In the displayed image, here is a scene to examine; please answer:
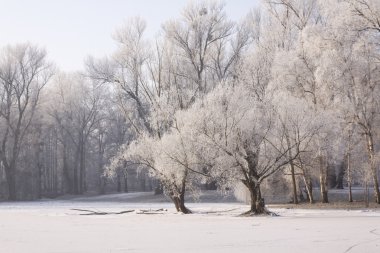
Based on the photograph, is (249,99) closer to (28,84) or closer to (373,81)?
(373,81)

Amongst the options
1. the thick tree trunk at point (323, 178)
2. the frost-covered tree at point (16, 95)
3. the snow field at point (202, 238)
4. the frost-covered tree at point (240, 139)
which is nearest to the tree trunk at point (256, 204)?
the frost-covered tree at point (240, 139)

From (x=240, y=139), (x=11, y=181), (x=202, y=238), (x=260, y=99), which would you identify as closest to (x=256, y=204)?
(x=240, y=139)

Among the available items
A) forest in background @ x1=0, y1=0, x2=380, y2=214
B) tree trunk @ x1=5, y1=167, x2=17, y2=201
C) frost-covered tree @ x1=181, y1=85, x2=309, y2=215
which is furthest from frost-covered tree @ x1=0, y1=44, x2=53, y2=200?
frost-covered tree @ x1=181, y1=85, x2=309, y2=215

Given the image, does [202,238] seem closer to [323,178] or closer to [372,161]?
[372,161]

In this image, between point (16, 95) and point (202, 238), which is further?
point (16, 95)

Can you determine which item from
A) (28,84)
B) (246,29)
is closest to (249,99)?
(246,29)

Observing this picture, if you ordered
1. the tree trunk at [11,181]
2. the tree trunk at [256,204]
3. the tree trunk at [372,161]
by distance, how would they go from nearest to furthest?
the tree trunk at [256,204], the tree trunk at [372,161], the tree trunk at [11,181]

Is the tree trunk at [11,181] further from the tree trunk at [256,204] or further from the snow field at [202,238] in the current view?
the snow field at [202,238]

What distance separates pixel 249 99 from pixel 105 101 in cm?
4443

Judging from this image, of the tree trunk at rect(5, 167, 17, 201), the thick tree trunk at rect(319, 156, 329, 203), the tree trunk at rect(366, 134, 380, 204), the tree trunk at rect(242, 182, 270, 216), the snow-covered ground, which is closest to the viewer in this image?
the snow-covered ground

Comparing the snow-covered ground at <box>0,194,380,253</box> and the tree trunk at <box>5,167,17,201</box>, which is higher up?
the tree trunk at <box>5,167,17,201</box>

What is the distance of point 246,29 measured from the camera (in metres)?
51.9

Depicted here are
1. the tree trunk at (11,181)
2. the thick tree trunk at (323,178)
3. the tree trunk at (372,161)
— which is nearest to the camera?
the tree trunk at (372,161)

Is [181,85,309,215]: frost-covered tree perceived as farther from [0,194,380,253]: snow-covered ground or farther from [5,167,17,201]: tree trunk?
[5,167,17,201]: tree trunk
